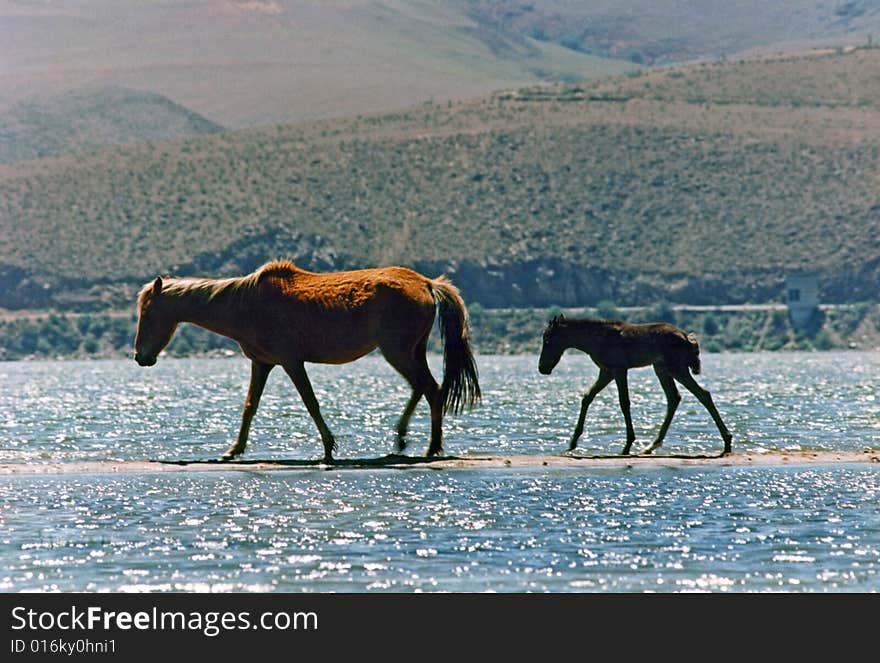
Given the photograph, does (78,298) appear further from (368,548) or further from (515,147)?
(368,548)

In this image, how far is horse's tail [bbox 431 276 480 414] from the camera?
24.2 m

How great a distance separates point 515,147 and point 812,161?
22.8m

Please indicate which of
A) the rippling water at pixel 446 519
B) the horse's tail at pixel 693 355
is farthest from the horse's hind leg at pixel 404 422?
the horse's tail at pixel 693 355

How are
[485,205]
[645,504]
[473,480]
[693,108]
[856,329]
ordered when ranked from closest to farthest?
[645,504] < [473,480] < [856,329] < [485,205] < [693,108]

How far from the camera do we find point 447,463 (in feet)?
77.7

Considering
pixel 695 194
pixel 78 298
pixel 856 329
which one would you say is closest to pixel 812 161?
pixel 695 194

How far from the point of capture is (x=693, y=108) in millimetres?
154625

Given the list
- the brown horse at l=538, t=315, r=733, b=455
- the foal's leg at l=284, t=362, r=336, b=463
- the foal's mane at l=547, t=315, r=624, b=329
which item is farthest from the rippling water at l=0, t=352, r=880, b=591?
the foal's mane at l=547, t=315, r=624, b=329

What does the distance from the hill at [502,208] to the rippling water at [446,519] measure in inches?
3612

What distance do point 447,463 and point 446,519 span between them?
4632 mm

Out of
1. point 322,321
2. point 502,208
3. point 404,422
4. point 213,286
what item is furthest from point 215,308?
point 502,208

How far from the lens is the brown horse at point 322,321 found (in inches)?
938

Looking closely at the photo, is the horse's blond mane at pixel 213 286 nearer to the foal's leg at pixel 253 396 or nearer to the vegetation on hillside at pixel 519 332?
the foal's leg at pixel 253 396

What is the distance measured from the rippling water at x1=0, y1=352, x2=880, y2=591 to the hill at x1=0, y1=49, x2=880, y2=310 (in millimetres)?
91736
